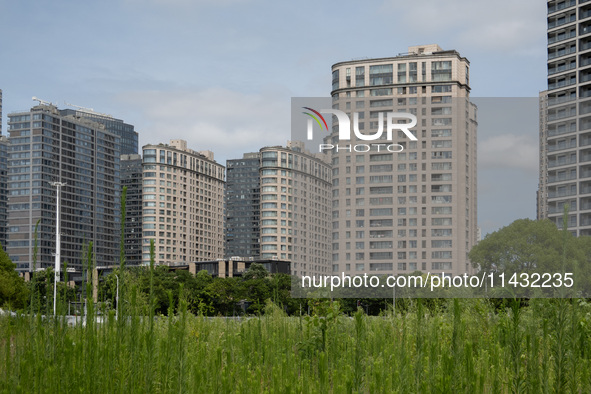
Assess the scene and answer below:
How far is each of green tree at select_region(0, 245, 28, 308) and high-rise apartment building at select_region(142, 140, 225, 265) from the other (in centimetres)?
10644

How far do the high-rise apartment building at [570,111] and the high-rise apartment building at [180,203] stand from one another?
91612 mm

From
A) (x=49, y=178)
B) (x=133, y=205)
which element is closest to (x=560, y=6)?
(x=49, y=178)

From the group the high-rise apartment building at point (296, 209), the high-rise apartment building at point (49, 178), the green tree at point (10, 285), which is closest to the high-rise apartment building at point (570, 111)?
the high-rise apartment building at point (296, 209)

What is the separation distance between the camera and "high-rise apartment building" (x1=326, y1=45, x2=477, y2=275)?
Answer: 90062 millimetres

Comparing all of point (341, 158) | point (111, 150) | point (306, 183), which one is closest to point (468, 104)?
point (341, 158)

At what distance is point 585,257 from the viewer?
2721 inches

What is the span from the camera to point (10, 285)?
3872 cm

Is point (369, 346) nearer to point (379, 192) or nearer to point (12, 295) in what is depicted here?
point (12, 295)

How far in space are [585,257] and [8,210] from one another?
122m

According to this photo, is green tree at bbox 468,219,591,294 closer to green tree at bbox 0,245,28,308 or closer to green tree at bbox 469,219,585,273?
green tree at bbox 469,219,585,273

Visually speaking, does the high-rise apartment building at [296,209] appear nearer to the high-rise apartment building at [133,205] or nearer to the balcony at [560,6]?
the high-rise apartment building at [133,205]

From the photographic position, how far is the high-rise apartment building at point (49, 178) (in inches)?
5492

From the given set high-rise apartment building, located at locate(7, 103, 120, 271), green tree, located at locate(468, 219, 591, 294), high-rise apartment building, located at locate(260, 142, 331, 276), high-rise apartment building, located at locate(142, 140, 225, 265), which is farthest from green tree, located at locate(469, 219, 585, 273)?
high-rise apartment building, located at locate(142, 140, 225, 265)

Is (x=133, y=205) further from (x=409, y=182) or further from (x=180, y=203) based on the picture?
(x=409, y=182)
